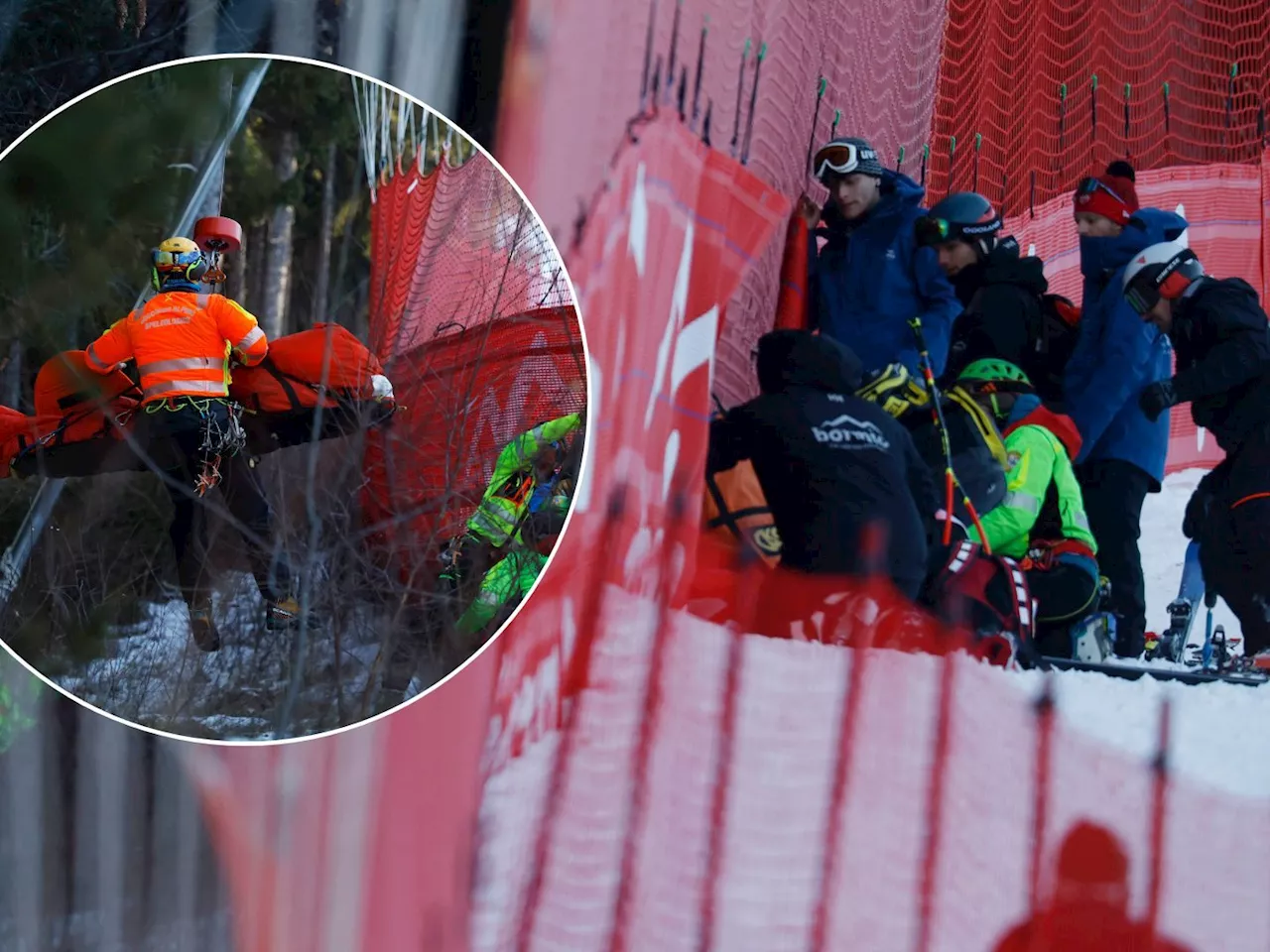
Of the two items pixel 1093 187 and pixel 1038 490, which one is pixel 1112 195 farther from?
pixel 1038 490

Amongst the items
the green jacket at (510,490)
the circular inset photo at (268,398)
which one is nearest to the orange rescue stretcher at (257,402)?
the circular inset photo at (268,398)

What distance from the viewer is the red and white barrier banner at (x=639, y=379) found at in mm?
1869

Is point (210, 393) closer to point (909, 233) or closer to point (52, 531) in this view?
point (52, 531)

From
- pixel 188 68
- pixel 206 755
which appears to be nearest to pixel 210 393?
pixel 188 68

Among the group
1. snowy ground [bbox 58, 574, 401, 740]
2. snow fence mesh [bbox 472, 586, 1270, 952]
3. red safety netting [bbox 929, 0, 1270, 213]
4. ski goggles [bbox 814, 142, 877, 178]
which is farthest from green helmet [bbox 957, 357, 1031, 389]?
snowy ground [bbox 58, 574, 401, 740]

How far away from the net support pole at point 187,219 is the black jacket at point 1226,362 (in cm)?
152

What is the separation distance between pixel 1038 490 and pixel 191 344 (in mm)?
1339

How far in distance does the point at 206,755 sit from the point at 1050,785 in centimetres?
133

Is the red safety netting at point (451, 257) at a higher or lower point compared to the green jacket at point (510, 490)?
higher

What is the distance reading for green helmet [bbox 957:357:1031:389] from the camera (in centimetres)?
205

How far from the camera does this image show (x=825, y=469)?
193 cm

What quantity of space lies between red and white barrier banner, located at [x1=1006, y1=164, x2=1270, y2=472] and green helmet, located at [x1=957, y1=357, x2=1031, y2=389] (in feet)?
0.50

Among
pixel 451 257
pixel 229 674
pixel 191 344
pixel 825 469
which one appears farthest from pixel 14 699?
pixel 825 469

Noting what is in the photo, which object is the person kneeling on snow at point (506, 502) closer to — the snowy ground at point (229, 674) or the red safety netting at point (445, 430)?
the red safety netting at point (445, 430)
